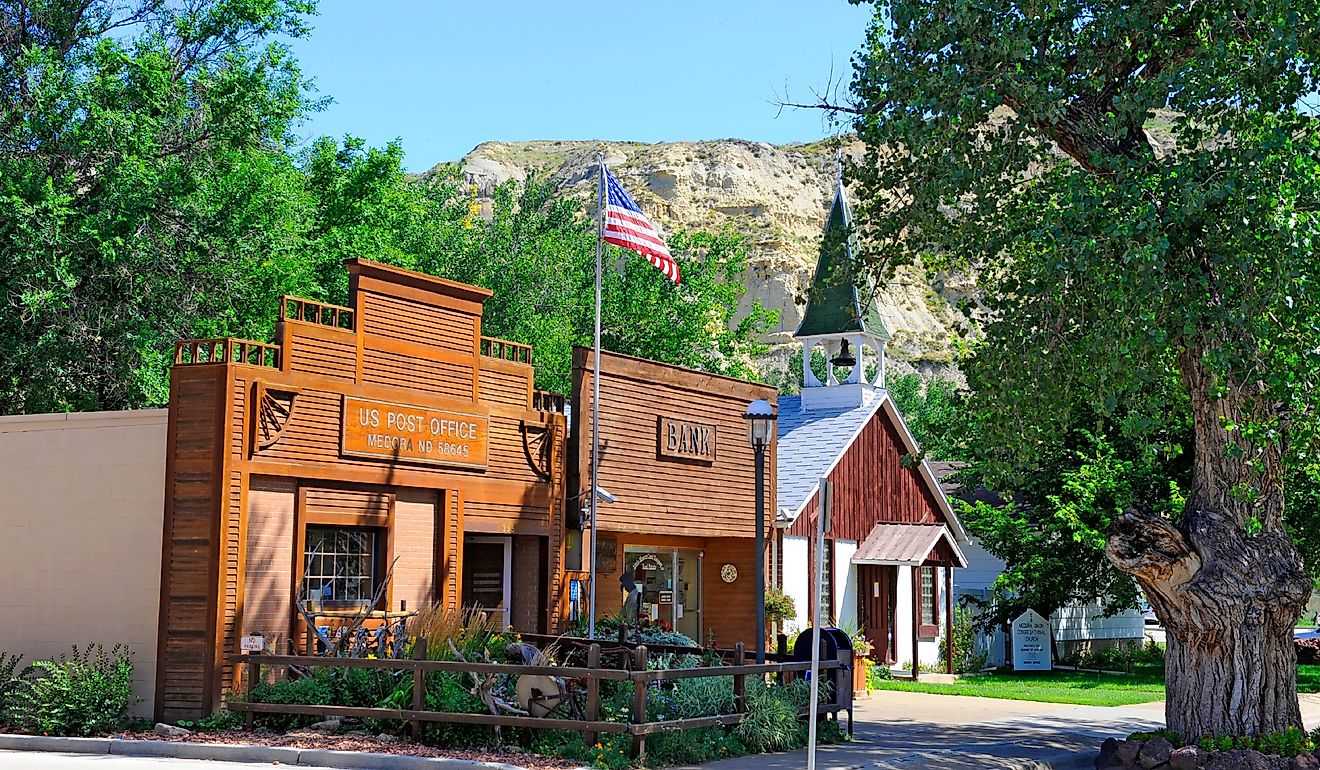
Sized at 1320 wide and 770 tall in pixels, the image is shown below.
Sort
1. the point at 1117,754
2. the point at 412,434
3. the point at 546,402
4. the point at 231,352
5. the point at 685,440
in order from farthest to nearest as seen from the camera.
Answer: the point at 685,440, the point at 546,402, the point at 412,434, the point at 231,352, the point at 1117,754

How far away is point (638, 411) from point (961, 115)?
8.71m

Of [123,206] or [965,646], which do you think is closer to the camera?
[123,206]

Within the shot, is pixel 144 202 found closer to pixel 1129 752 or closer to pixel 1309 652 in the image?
pixel 1129 752

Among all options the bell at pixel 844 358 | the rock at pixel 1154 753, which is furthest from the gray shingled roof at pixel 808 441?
the rock at pixel 1154 753

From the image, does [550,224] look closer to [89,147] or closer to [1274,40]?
[89,147]

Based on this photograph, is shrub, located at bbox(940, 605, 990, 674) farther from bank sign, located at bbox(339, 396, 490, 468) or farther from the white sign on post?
bank sign, located at bbox(339, 396, 490, 468)

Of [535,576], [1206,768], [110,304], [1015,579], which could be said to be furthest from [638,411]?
[1015,579]

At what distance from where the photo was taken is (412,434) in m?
19.0

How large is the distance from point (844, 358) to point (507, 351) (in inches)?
616

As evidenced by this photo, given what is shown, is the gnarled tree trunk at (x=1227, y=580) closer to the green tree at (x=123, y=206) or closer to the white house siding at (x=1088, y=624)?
the green tree at (x=123, y=206)

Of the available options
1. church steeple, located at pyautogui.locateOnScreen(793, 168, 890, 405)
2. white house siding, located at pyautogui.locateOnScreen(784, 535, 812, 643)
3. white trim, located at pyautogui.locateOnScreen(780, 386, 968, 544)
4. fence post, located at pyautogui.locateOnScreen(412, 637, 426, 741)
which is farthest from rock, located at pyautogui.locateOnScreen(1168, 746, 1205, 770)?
church steeple, located at pyautogui.locateOnScreen(793, 168, 890, 405)

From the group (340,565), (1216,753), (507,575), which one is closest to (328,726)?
(340,565)

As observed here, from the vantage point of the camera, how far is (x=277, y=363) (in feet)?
56.9

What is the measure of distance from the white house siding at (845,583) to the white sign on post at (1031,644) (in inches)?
185
